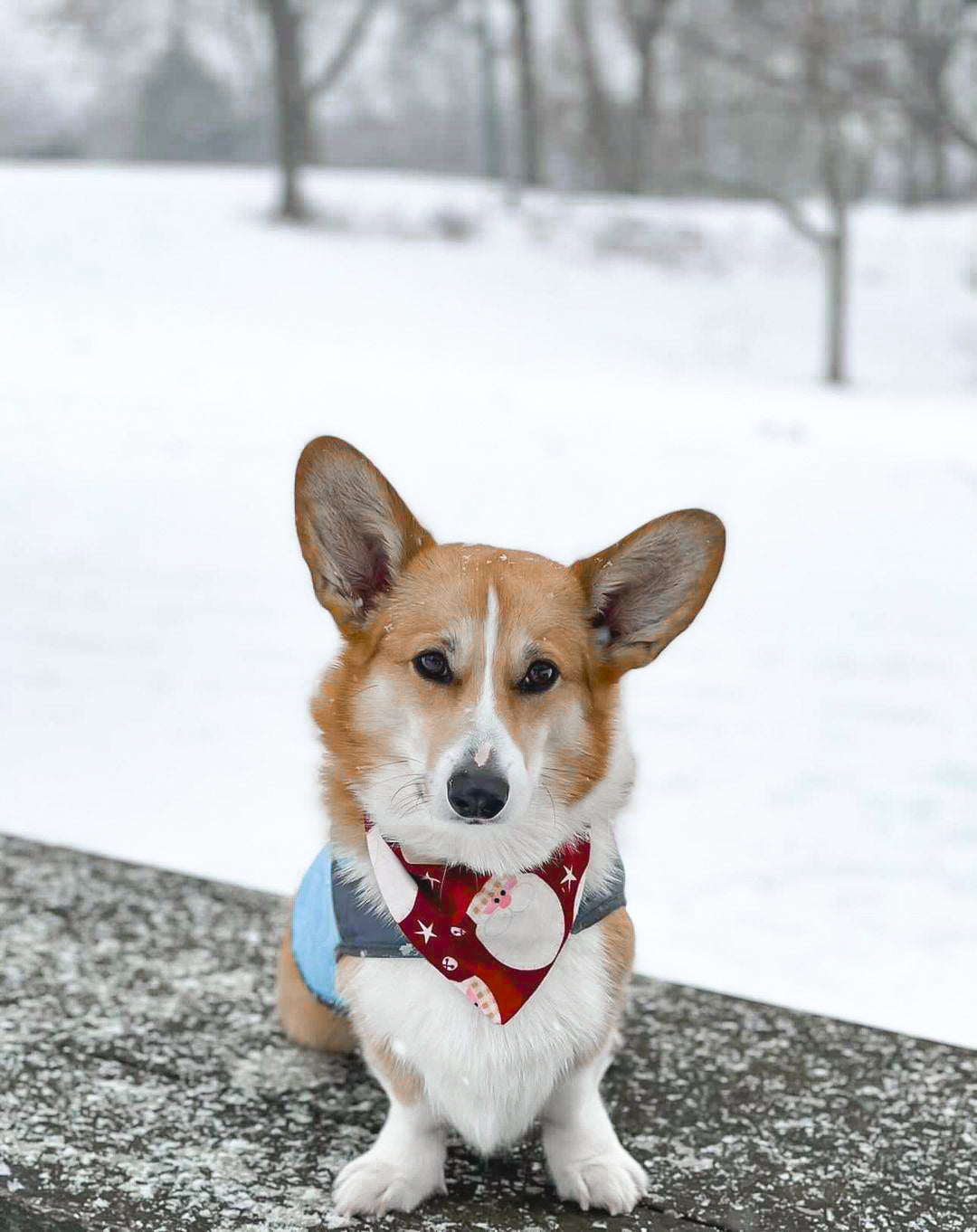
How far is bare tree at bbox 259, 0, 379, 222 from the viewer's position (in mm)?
16859

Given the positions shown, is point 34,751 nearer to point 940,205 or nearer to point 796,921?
point 796,921

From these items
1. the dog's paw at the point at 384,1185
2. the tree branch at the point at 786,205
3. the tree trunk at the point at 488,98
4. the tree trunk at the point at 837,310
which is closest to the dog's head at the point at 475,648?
the dog's paw at the point at 384,1185

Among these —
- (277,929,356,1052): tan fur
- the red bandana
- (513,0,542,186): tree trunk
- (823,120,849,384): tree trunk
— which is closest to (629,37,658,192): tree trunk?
(513,0,542,186): tree trunk

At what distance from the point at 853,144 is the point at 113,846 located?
1703cm

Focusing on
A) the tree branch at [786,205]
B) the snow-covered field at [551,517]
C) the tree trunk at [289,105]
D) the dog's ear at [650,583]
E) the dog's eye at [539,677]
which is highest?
the tree trunk at [289,105]

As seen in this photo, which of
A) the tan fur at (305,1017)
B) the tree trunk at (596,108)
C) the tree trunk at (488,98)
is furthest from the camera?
the tree trunk at (596,108)

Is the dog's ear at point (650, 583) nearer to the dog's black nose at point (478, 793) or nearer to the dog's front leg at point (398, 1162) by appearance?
the dog's black nose at point (478, 793)

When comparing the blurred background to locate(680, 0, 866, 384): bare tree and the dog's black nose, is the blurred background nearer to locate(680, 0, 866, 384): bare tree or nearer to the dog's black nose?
locate(680, 0, 866, 384): bare tree

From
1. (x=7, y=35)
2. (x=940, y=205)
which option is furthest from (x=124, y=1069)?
(x=940, y=205)

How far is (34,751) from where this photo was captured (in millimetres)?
4754

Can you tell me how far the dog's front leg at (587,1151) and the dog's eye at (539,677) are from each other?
0.53 metres

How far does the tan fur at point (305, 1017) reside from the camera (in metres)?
2.12

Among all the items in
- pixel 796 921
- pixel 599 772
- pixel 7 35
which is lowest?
pixel 796 921

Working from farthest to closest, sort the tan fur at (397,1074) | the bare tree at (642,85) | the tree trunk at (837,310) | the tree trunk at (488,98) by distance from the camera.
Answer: the tree trunk at (488,98) → the bare tree at (642,85) → the tree trunk at (837,310) → the tan fur at (397,1074)
